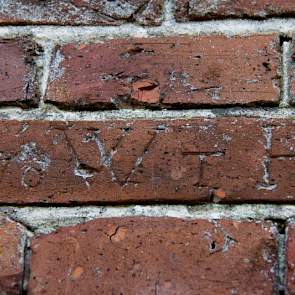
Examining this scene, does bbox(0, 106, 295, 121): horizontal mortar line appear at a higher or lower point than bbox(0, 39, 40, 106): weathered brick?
lower

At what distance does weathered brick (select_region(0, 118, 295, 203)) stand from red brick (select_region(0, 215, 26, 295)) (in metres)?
0.02

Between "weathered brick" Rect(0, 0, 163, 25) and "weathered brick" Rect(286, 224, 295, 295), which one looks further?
"weathered brick" Rect(0, 0, 163, 25)

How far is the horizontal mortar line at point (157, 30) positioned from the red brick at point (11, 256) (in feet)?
0.60

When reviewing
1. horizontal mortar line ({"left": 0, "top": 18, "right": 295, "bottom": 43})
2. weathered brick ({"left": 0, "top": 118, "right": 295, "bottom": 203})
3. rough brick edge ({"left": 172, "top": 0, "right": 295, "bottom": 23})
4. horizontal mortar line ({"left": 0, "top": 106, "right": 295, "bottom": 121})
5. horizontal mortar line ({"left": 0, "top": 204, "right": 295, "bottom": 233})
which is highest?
rough brick edge ({"left": 172, "top": 0, "right": 295, "bottom": 23})

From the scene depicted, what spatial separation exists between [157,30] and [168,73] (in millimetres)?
49

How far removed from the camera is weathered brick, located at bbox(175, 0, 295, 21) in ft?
2.22

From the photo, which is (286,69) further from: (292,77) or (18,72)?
(18,72)

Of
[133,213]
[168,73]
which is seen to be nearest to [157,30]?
[168,73]

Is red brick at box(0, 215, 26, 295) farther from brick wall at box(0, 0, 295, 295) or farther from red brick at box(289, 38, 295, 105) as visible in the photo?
red brick at box(289, 38, 295, 105)

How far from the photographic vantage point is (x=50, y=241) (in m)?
0.63

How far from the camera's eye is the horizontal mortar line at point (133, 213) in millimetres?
616

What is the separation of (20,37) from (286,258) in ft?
1.06

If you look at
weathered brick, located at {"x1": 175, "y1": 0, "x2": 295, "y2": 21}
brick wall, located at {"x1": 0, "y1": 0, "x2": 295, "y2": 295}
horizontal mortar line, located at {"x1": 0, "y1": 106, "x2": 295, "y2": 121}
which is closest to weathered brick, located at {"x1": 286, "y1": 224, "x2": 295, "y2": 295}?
brick wall, located at {"x1": 0, "y1": 0, "x2": 295, "y2": 295}

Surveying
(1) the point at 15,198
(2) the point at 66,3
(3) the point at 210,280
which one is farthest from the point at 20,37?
(3) the point at 210,280
